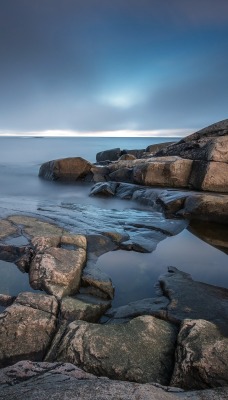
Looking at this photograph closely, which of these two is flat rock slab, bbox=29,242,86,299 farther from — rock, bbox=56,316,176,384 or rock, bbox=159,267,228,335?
rock, bbox=159,267,228,335

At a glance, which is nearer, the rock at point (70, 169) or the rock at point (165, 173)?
the rock at point (165, 173)

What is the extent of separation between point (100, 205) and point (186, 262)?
21.7 feet

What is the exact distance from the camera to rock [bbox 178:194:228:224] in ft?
34.1

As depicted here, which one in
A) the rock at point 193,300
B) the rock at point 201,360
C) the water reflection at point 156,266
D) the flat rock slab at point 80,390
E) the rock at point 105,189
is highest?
the rock at point 105,189

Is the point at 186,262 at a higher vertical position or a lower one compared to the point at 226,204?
lower

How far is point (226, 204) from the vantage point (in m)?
10.4

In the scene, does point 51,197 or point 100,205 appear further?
point 51,197

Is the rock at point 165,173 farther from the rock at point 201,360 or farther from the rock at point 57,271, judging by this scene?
the rock at point 201,360

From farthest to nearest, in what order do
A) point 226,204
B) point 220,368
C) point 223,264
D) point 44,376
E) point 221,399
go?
point 226,204
point 223,264
point 220,368
point 44,376
point 221,399

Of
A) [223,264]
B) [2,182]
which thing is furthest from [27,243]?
[2,182]

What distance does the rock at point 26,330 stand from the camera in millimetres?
3619

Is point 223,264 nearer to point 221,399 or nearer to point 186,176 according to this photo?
point 221,399

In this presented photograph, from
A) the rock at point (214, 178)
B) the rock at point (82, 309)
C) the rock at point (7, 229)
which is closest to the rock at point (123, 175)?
A: the rock at point (214, 178)

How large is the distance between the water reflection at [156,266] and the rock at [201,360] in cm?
208
